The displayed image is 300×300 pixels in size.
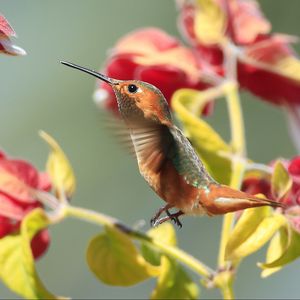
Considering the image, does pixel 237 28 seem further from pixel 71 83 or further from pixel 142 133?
pixel 71 83

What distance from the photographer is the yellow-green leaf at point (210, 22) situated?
3.38ft

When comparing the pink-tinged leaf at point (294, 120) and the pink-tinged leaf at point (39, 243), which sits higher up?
the pink-tinged leaf at point (294, 120)

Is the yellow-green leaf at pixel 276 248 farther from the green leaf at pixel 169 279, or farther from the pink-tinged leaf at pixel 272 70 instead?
the pink-tinged leaf at pixel 272 70

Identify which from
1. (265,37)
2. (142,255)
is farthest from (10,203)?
(265,37)

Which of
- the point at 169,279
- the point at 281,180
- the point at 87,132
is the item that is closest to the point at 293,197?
the point at 281,180

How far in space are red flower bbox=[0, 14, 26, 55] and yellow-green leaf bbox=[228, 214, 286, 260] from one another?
0.25 m

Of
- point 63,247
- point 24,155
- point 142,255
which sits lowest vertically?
point 63,247

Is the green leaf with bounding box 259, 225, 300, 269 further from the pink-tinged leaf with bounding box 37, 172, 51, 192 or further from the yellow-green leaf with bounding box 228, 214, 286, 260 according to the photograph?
the pink-tinged leaf with bounding box 37, 172, 51, 192

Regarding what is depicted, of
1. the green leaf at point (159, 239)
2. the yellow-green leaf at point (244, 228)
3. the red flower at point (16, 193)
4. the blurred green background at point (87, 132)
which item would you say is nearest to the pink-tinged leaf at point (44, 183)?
the red flower at point (16, 193)

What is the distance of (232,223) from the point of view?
0.87 m

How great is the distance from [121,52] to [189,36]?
10cm

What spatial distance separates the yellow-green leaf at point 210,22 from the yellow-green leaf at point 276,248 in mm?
275

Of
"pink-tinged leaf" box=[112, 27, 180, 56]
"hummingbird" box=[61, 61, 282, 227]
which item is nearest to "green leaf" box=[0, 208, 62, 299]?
"hummingbird" box=[61, 61, 282, 227]

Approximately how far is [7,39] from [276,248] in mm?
304
